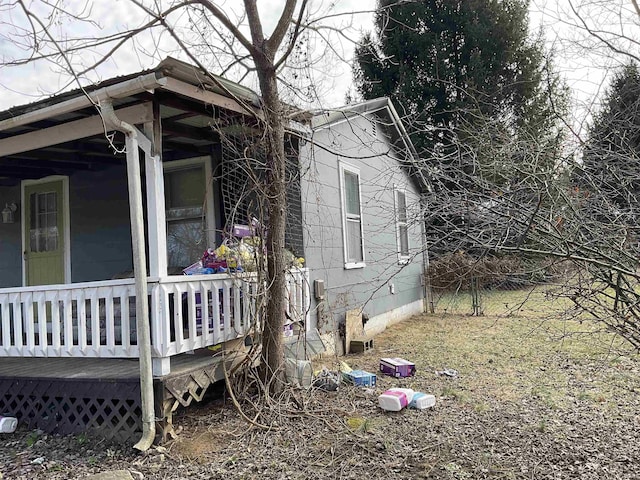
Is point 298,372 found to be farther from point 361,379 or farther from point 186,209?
point 186,209

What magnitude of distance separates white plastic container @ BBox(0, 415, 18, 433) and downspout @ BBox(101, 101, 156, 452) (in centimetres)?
139

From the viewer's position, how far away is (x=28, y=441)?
4363 mm

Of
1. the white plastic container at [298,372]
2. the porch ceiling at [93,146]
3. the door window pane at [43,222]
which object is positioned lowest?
the white plastic container at [298,372]

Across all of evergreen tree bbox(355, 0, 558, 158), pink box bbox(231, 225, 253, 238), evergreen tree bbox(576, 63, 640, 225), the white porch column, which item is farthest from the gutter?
evergreen tree bbox(355, 0, 558, 158)

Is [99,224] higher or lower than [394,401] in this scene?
higher

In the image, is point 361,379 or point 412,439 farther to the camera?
point 361,379

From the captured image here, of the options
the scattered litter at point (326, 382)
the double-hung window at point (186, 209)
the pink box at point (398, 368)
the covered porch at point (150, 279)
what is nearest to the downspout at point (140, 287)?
the covered porch at point (150, 279)

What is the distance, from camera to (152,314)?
4164 millimetres

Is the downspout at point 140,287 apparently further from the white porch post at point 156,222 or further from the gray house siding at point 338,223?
the gray house siding at point 338,223

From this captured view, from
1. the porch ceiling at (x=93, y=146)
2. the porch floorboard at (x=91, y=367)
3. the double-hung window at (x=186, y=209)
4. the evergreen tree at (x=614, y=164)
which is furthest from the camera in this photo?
the double-hung window at (x=186, y=209)

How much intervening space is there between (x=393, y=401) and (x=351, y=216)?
4023 millimetres

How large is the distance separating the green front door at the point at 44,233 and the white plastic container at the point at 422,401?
18.5 feet

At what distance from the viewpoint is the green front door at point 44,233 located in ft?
25.4

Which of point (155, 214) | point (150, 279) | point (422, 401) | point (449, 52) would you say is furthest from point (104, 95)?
point (449, 52)
